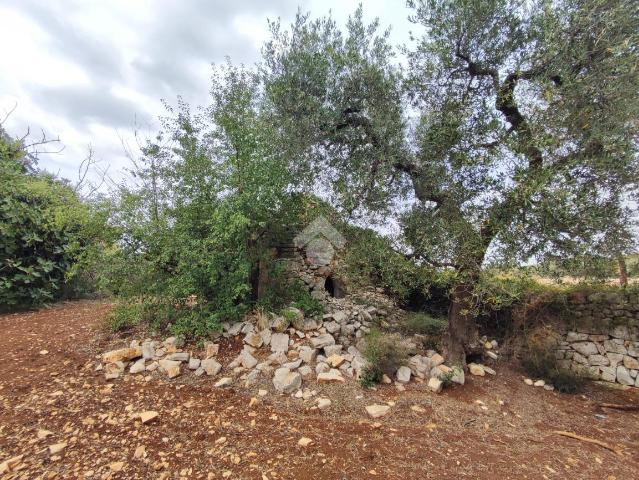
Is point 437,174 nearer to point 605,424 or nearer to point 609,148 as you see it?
point 609,148

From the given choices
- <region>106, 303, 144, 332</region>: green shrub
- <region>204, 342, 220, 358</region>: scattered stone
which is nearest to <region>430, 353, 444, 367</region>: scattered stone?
<region>204, 342, 220, 358</region>: scattered stone

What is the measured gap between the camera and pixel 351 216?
17.0ft

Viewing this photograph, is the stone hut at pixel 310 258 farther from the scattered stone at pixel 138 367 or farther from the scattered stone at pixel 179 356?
the scattered stone at pixel 138 367

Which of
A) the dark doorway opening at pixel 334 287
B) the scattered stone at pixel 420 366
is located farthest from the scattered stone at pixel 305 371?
the dark doorway opening at pixel 334 287

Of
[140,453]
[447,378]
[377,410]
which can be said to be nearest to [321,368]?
[377,410]

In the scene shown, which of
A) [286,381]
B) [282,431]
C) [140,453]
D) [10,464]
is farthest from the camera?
[286,381]

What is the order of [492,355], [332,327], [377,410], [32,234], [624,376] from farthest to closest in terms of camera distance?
[32,234]
[492,355]
[332,327]
[624,376]
[377,410]

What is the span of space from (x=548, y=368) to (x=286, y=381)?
15.0 ft

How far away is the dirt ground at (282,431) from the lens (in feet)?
8.55

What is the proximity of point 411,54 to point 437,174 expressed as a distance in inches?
77.6

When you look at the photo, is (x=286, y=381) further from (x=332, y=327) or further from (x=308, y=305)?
(x=308, y=305)

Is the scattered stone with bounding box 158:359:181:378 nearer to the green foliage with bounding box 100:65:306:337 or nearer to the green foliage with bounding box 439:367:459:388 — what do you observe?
the green foliage with bounding box 100:65:306:337

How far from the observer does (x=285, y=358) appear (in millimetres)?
4469

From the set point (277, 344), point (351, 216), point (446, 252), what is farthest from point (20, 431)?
point (446, 252)
